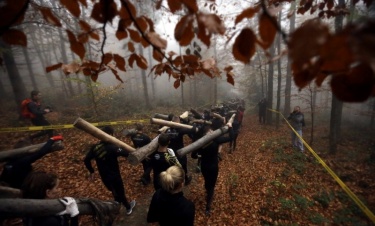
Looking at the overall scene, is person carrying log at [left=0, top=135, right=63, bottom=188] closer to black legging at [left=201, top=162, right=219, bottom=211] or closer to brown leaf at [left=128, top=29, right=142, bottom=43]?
black legging at [left=201, top=162, right=219, bottom=211]

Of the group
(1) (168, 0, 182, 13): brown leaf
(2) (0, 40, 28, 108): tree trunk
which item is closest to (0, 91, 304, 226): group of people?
(1) (168, 0, 182, 13): brown leaf

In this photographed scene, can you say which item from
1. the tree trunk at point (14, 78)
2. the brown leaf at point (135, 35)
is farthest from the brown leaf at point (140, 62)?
the tree trunk at point (14, 78)

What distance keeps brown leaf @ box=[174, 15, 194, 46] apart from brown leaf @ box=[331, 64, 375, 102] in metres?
0.96

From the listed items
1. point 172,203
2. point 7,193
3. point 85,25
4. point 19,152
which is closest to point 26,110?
point 19,152

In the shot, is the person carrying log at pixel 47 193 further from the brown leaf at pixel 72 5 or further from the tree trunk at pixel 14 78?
the tree trunk at pixel 14 78

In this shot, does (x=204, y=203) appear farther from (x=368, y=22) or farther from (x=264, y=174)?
(x=368, y=22)

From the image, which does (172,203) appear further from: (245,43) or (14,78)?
(14,78)

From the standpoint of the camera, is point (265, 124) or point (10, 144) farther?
point (265, 124)

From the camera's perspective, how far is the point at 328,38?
884 mm

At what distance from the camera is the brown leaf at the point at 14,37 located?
1.58 m

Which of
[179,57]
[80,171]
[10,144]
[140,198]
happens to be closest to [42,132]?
[10,144]

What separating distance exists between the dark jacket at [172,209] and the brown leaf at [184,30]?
96.4 inches

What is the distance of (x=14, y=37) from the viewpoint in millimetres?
1611

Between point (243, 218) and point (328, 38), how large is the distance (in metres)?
6.16
